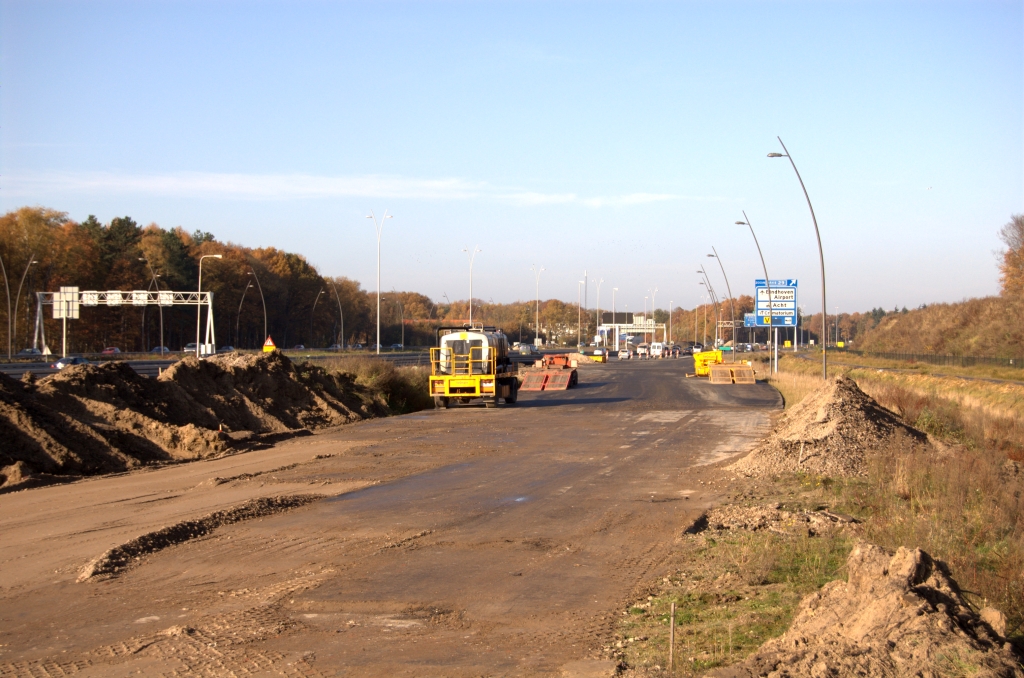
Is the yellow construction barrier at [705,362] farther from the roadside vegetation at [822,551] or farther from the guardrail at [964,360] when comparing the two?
the roadside vegetation at [822,551]

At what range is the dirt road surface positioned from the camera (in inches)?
256

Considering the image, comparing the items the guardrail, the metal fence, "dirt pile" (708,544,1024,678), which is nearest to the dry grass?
"dirt pile" (708,544,1024,678)

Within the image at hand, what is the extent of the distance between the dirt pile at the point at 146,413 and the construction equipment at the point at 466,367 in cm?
416

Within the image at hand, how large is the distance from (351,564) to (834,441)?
10736 millimetres

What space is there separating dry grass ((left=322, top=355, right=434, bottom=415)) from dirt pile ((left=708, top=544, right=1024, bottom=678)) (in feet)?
94.2

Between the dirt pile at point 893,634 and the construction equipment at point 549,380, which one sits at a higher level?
the dirt pile at point 893,634

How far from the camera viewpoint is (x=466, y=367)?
32719 mm

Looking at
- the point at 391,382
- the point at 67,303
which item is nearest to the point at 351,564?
the point at 391,382

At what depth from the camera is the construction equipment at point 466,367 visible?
32.4 m

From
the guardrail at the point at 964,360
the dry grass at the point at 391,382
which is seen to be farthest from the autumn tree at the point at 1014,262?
the dry grass at the point at 391,382

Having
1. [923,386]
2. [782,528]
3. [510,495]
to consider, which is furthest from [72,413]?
[923,386]

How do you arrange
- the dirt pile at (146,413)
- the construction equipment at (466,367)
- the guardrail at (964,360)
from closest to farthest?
the dirt pile at (146,413), the construction equipment at (466,367), the guardrail at (964,360)

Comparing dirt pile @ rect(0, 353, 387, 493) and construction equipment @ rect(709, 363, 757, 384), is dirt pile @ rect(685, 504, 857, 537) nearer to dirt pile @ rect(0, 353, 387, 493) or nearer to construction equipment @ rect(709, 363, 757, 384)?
dirt pile @ rect(0, 353, 387, 493)

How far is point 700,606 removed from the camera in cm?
746
